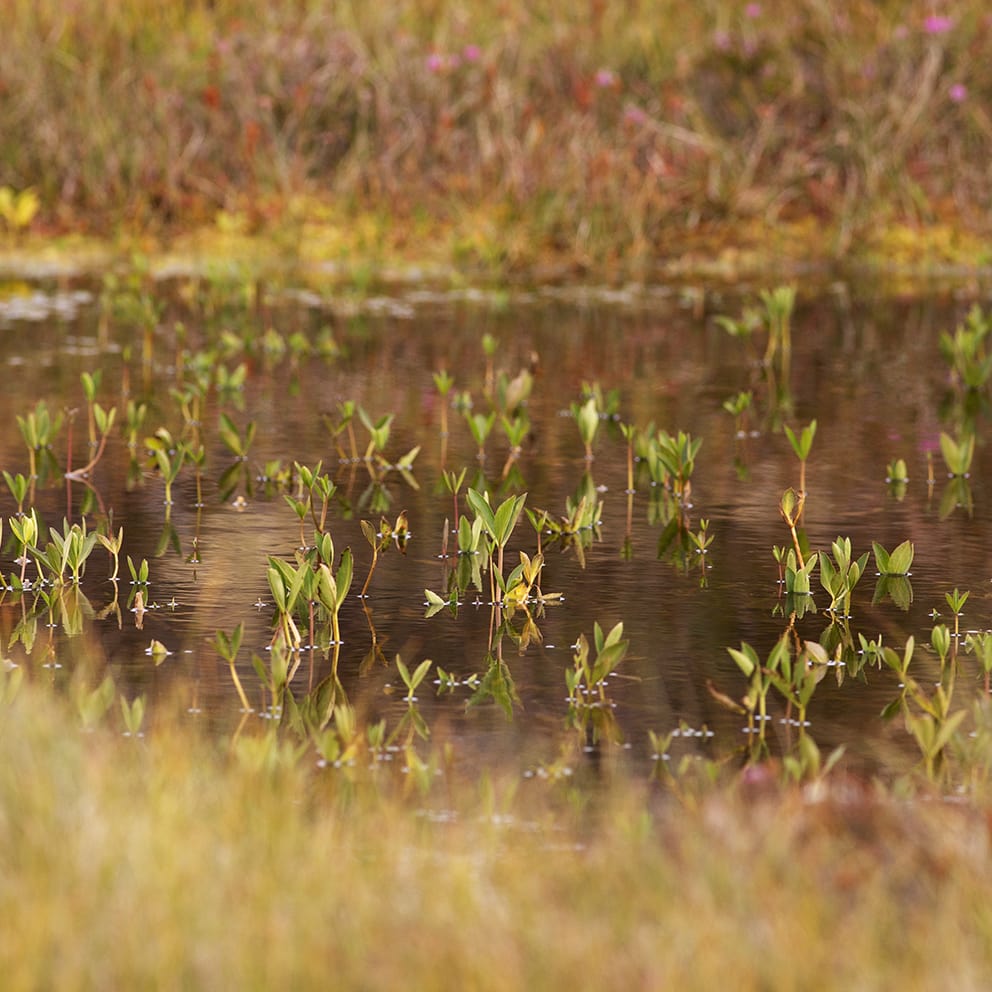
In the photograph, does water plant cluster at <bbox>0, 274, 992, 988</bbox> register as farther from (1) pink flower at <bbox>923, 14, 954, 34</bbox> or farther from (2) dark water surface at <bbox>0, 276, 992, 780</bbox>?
(1) pink flower at <bbox>923, 14, 954, 34</bbox>

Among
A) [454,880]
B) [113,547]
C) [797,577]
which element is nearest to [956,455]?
[797,577]

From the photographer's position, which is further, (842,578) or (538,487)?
(538,487)

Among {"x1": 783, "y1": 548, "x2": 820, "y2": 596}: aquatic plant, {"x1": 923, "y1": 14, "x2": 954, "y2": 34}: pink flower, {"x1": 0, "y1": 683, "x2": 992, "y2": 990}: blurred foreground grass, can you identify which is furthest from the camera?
{"x1": 923, "y1": 14, "x2": 954, "y2": 34}: pink flower

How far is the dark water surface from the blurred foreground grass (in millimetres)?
556

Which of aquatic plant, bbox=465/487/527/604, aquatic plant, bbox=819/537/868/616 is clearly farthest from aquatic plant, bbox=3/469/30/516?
aquatic plant, bbox=819/537/868/616

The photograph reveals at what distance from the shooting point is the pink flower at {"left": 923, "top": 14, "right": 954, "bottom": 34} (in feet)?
54.2

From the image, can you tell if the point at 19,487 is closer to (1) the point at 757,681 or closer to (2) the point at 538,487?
(2) the point at 538,487

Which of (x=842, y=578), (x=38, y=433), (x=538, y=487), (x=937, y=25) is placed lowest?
(x=538, y=487)

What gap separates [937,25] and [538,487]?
32.3 feet

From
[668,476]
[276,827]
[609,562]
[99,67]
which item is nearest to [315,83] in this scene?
[99,67]

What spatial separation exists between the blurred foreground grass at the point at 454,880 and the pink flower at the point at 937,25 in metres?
13.0

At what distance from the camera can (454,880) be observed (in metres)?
3.55

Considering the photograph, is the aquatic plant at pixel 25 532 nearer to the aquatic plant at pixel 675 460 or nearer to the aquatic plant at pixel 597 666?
the aquatic plant at pixel 597 666

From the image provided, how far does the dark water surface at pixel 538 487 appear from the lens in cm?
528
